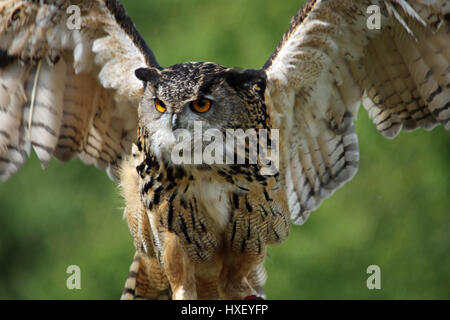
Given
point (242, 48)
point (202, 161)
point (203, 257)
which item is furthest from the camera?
point (242, 48)

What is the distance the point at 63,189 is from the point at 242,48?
2787mm

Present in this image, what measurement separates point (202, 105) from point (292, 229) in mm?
4640

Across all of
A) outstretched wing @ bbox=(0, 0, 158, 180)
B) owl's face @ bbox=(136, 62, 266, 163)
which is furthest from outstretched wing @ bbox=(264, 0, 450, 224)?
outstretched wing @ bbox=(0, 0, 158, 180)

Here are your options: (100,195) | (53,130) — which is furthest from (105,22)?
(100,195)

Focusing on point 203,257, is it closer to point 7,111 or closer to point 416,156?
point 7,111

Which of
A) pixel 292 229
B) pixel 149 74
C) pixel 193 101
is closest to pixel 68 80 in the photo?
pixel 149 74

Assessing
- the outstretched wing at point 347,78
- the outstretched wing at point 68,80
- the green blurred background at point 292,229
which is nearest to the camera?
the outstretched wing at point 347,78

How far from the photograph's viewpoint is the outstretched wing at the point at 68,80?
3818mm

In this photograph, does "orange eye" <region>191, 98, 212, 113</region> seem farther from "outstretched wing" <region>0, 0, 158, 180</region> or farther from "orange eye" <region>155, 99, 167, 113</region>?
"outstretched wing" <region>0, 0, 158, 180</region>

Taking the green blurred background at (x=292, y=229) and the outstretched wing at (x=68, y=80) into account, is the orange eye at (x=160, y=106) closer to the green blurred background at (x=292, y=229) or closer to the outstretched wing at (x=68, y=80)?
the outstretched wing at (x=68, y=80)

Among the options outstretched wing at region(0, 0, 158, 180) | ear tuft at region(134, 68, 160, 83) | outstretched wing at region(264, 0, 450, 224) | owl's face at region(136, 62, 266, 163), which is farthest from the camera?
outstretched wing at region(0, 0, 158, 180)

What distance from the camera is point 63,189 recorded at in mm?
8828

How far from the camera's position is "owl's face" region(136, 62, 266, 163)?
330 centimetres

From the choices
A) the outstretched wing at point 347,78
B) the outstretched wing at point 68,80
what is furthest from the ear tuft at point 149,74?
the outstretched wing at point 347,78
